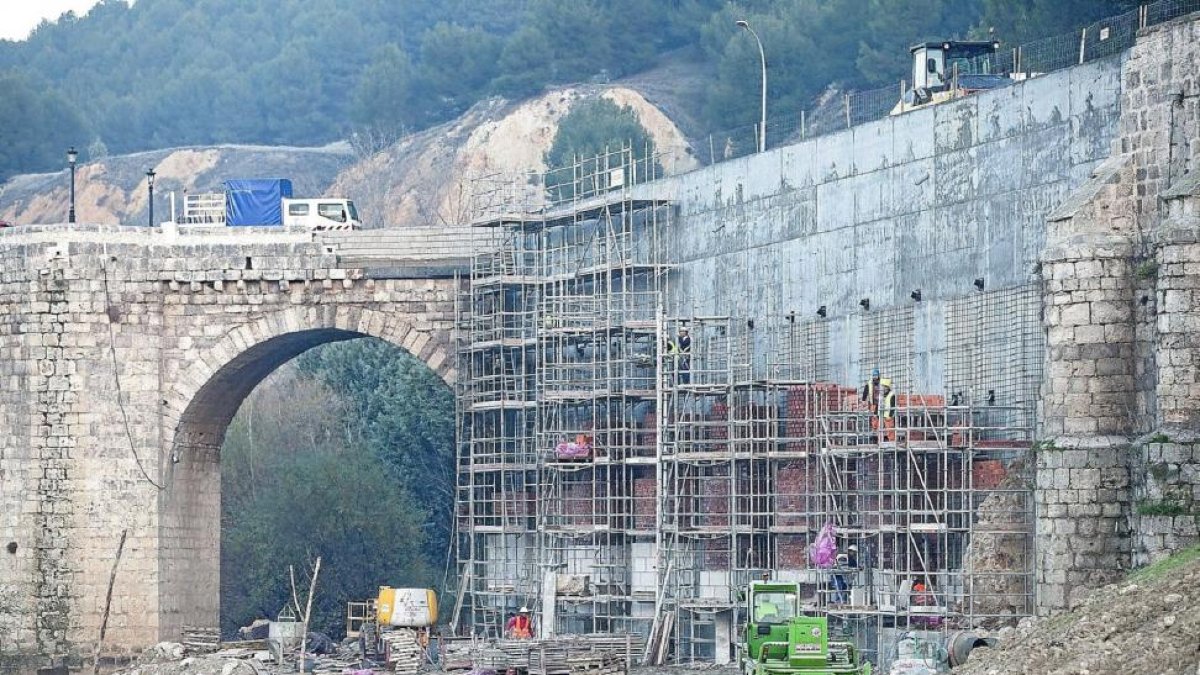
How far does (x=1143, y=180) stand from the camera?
1366 inches

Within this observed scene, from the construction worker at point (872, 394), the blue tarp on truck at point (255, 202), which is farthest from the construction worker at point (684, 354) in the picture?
the blue tarp on truck at point (255, 202)

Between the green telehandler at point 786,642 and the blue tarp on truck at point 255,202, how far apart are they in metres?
20.6

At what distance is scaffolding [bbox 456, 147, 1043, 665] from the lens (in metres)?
37.2

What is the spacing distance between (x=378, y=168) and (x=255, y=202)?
47.7 m

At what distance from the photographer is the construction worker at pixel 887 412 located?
124 ft

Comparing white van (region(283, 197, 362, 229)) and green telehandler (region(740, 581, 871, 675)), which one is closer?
green telehandler (region(740, 581, 871, 675))

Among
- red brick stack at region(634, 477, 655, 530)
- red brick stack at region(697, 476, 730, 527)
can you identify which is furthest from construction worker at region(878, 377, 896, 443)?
red brick stack at region(634, 477, 655, 530)

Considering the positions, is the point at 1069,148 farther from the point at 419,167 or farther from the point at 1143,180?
the point at 419,167

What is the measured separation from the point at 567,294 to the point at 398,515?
57.7 feet

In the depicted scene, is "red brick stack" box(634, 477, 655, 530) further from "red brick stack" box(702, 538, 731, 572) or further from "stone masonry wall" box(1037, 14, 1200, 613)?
"stone masonry wall" box(1037, 14, 1200, 613)

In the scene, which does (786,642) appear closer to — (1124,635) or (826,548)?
(1124,635)

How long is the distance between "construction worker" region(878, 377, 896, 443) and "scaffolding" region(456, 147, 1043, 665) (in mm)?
117

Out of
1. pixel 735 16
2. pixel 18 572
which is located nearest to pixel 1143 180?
pixel 18 572

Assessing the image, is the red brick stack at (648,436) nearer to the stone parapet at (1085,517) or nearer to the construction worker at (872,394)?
the construction worker at (872,394)
